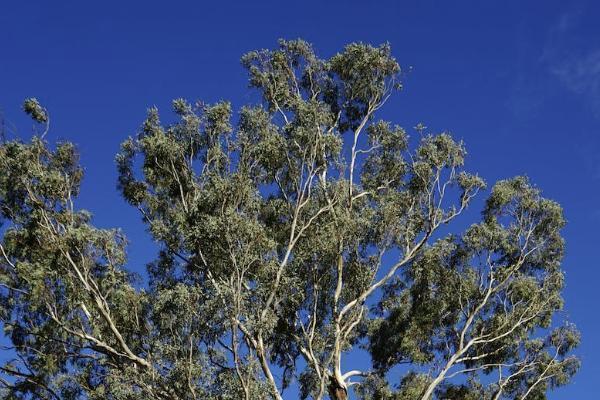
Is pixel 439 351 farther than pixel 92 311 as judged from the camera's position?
A: Yes

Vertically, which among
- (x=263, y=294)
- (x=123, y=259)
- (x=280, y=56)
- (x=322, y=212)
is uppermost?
(x=280, y=56)

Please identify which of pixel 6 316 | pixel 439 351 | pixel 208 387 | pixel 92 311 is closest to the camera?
pixel 208 387

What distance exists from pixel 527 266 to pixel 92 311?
1266 cm

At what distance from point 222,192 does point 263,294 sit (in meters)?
2.57

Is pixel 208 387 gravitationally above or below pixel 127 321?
below

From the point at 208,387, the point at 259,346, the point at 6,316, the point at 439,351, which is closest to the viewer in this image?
the point at 208,387

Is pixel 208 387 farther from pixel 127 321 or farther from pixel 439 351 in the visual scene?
pixel 439 351

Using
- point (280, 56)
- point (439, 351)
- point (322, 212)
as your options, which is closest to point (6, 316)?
point (322, 212)

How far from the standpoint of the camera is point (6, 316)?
18.4m

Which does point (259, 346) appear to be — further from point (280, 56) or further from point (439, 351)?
point (280, 56)

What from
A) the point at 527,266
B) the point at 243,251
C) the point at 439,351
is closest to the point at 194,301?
the point at 243,251

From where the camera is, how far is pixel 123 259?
17328 millimetres

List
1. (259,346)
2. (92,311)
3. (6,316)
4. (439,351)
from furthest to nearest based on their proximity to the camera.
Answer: (439,351) → (6,316) → (92,311) → (259,346)

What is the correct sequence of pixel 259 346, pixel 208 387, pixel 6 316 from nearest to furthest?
pixel 208 387 → pixel 259 346 → pixel 6 316
